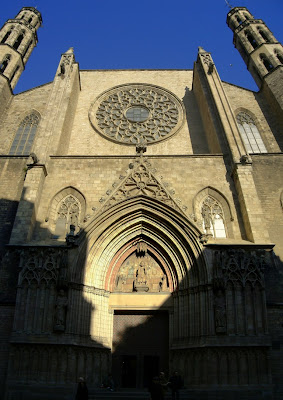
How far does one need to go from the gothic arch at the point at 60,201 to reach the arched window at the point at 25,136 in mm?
5298

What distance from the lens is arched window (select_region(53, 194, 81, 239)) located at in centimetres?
1256

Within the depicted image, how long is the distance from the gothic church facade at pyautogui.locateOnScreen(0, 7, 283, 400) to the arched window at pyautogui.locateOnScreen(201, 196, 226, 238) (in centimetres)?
4

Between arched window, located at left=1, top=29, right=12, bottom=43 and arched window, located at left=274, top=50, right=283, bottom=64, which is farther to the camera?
arched window, located at left=1, top=29, right=12, bottom=43

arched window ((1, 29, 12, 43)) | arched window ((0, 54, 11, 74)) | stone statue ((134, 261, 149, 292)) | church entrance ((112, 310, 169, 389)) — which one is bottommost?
church entrance ((112, 310, 169, 389))

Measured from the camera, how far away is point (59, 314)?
999 centimetres

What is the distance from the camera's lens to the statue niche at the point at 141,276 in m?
11.9

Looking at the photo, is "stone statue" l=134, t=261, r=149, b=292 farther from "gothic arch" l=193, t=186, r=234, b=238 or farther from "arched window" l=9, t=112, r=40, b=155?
"arched window" l=9, t=112, r=40, b=155

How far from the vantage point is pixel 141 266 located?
40.5 ft

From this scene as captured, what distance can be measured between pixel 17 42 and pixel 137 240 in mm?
18285

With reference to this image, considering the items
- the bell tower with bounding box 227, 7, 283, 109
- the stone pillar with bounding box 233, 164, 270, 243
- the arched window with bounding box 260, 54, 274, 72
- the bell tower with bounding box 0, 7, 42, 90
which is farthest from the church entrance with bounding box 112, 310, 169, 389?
the arched window with bounding box 260, 54, 274, 72

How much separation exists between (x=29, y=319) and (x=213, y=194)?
8.04m

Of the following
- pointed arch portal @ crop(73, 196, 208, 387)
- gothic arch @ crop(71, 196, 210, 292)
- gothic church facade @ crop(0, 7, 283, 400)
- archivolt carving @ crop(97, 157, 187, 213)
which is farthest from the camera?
archivolt carving @ crop(97, 157, 187, 213)

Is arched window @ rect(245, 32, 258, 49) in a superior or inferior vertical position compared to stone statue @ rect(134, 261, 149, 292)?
superior

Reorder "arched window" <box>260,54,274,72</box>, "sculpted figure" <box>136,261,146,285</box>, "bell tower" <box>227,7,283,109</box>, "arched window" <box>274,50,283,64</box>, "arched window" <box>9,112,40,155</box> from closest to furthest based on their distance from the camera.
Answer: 1. "sculpted figure" <box>136,261,146,285</box>
2. "arched window" <box>9,112,40,155</box>
3. "bell tower" <box>227,7,283,109</box>
4. "arched window" <box>274,50,283,64</box>
5. "arched window" <box>260,54,274,72</box>
